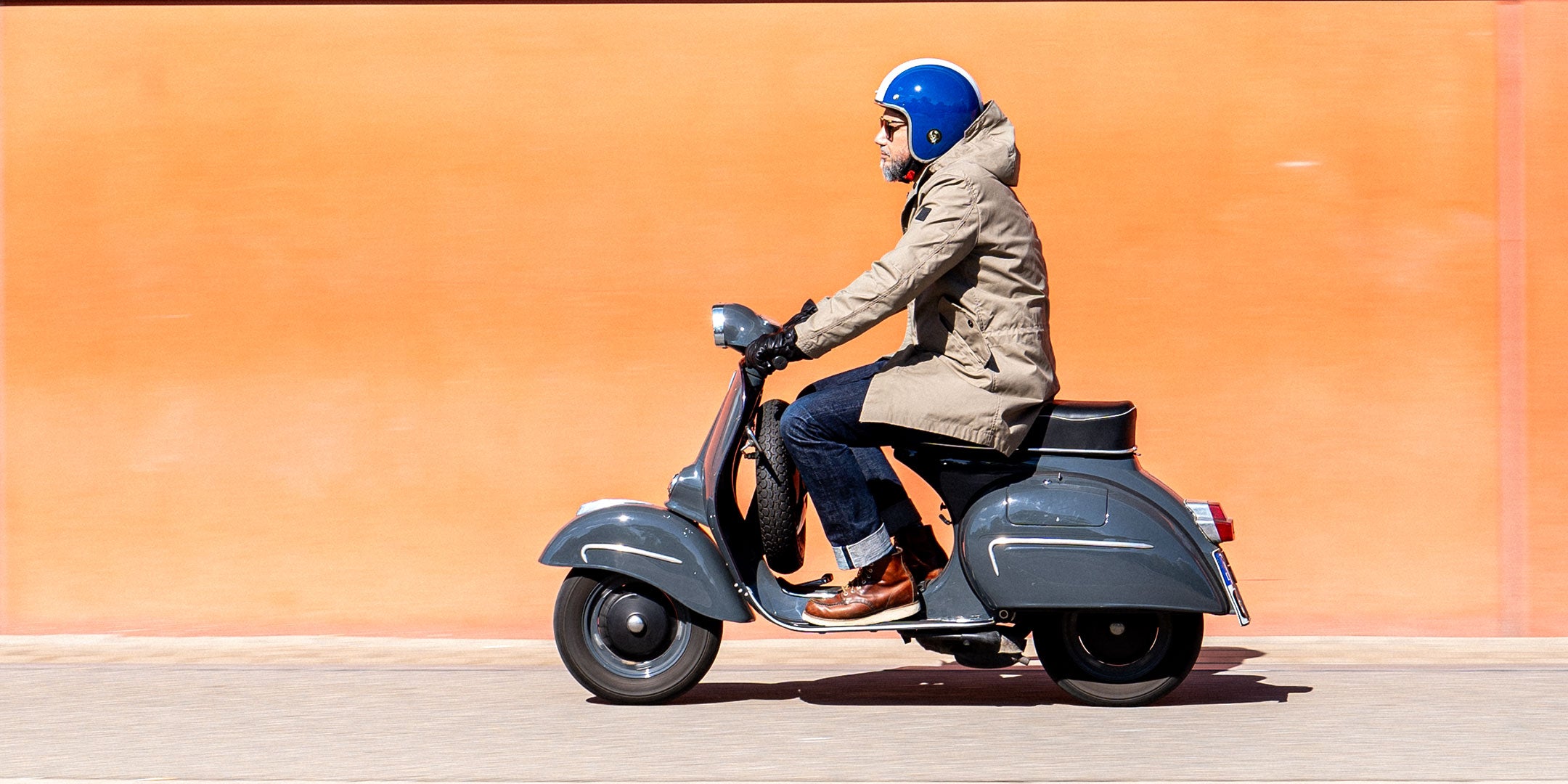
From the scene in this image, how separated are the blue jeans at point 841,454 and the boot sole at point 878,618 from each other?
0.15 metres

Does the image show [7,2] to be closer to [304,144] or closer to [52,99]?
[52,99]

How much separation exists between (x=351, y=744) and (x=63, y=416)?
2589 millimetres

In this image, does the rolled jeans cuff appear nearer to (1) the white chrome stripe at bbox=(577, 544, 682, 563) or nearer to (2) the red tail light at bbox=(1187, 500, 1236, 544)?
(1) the white chrome stripe at bbox=(577, 544, 682, 563)

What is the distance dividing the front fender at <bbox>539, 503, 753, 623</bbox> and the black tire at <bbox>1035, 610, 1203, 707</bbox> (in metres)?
0.94

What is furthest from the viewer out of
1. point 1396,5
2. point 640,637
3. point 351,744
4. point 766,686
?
point 1396,5

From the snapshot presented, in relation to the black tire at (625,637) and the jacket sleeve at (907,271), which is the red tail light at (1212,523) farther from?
the black tire at (625,637)

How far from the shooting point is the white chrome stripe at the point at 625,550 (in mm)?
5332

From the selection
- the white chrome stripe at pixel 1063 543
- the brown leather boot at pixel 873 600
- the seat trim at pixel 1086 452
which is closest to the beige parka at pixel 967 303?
the seat trim at pixel 1086 452

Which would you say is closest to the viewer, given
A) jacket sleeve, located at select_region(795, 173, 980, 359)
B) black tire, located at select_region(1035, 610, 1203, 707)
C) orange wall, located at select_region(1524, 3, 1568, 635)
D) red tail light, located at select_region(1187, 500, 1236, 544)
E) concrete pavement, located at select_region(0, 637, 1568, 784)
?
concrete pavement, located at select_region(0, 637, 1568, 784)

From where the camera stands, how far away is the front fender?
17.5ft

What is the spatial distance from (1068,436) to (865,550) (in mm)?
676

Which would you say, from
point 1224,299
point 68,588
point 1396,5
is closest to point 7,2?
point 68,588

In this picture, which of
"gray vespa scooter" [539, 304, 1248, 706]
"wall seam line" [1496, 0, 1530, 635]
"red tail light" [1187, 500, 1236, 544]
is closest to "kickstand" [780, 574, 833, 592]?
"gray vespa scooter" [539, 304, 1248, 706]

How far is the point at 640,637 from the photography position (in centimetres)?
546
